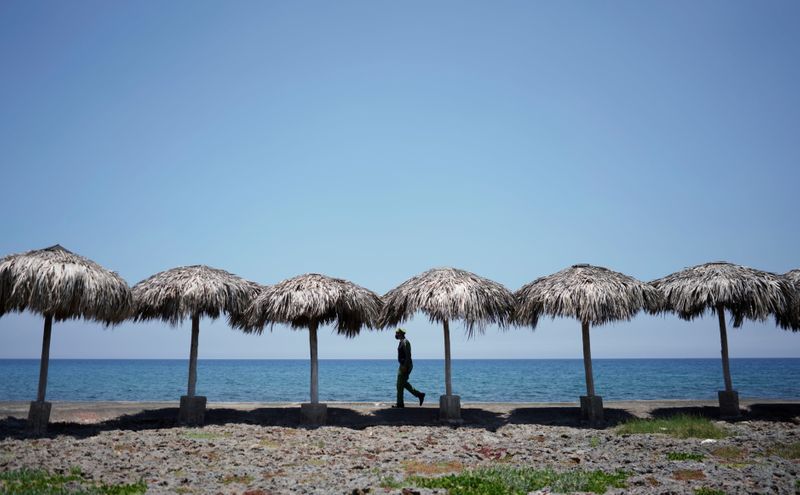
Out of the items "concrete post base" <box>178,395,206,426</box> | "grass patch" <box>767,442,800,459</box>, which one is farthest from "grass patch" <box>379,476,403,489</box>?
"concrete post base" <box>178,395,206,426</box>

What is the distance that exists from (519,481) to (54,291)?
9014 mm

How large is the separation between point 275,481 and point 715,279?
1177 cm

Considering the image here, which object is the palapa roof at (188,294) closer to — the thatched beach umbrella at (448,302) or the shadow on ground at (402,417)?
the shadow on ground at (402,417)

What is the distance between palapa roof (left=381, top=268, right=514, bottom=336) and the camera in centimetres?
1290

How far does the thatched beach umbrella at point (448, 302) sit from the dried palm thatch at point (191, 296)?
3639 millimetres

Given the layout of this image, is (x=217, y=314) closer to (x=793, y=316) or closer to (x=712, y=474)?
(x=712, y=474)

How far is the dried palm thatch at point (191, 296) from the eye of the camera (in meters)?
12.6

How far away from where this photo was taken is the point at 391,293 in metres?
14.3

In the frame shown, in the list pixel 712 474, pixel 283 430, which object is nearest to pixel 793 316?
pixel 712 474

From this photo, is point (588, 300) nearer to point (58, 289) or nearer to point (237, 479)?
point (237, 479)

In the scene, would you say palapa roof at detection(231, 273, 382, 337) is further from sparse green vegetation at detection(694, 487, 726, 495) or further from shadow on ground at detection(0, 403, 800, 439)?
sparse green vegetation at detection(694, 487, 726, 495)

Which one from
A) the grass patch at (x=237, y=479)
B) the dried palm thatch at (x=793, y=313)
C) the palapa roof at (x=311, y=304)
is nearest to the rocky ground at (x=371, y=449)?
the grass patch at (x=237, y=479)

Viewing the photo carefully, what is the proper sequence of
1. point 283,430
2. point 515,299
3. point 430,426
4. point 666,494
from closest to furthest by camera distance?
point 666,494, point 283,430, point 430,426, point 515,299

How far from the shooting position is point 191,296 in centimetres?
1252
